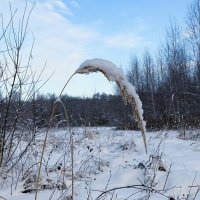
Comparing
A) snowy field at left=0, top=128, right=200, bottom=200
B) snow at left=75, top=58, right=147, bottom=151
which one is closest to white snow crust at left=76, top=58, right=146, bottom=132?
snow at left=75, top=58, right=147, bottom=151

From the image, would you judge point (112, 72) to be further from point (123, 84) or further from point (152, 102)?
point (152, 102)

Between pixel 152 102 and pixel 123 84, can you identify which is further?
pixel 152 102

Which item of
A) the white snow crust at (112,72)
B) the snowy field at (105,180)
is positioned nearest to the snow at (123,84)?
the white snow crust at (112,72)

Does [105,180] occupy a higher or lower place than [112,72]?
lower

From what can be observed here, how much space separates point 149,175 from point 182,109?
26594 millimetres

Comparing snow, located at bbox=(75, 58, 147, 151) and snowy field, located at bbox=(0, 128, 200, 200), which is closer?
snow, located at bbox=(75, 58, 147, 151)

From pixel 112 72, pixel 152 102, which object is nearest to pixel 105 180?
pixel 112 72

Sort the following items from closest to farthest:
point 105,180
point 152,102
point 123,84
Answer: point 123,84 < point 105,180 < point 152,102

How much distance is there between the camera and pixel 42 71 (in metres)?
4.52

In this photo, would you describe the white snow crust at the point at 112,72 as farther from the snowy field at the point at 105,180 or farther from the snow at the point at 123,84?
the snowy field at the point at 105,180

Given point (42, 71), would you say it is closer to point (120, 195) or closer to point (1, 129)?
point (1, 129)

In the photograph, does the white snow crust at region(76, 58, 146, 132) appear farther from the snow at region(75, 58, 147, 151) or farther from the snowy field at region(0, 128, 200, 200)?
the snowy field at region(0, 128, 200, 200)

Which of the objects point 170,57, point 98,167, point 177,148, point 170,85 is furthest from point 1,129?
point 170,57

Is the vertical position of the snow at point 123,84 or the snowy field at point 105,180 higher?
the snow at point 123,84
